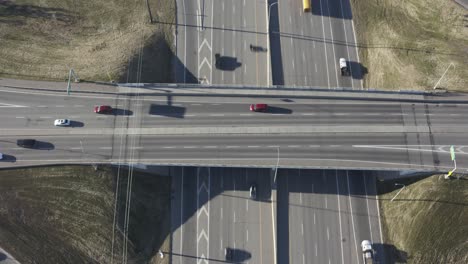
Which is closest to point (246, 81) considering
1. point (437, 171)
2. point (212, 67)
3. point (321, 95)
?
point (212, 67)

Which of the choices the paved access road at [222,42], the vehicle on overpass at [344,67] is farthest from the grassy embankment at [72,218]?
the vehicle on overpass at [344,67]

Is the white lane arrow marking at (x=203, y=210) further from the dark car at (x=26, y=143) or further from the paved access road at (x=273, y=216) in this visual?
the dark car at (x=26, y=143)

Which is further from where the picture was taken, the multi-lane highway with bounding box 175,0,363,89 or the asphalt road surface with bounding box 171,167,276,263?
the multi-lane highway with bounding box 175,0,363,89

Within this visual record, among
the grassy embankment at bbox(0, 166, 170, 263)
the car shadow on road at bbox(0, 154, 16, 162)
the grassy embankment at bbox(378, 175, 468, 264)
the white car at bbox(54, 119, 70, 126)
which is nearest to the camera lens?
the grassy embankment at bbox(0, 166, 170, 263)

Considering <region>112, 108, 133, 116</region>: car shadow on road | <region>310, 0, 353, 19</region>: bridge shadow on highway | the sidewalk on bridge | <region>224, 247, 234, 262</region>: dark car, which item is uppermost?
<region>310, 0, 353, 19</region>: bridge shadow on highway

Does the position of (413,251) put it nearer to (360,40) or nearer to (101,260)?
(360,40)

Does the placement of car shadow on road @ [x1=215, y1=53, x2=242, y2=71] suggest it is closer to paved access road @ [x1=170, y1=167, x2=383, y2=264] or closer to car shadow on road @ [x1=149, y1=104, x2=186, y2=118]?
car shadow on road @ [x1=149, y1=104, x2=186, y2=118]

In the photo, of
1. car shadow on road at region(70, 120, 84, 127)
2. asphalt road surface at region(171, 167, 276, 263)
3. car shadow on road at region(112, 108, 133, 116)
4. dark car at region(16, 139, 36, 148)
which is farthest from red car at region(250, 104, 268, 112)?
dark car at region(16, 139, 36, 148)

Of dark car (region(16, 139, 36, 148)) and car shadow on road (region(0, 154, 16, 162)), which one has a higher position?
dark car (region(16, 139, 36, 148))
